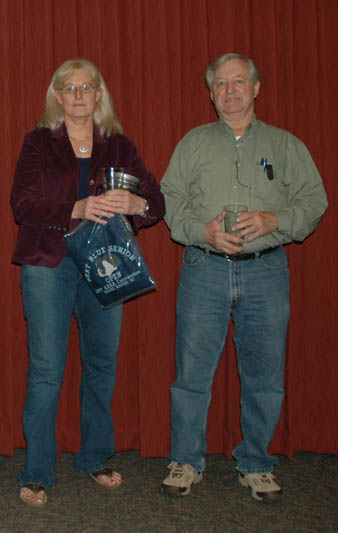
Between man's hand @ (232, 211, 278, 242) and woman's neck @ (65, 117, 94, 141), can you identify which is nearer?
man's hand @ (232, 211, 278, 242)

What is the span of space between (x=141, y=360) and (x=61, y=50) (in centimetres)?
147

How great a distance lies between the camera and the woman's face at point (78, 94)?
88.2 inches

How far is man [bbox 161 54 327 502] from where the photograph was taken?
2.33 metres

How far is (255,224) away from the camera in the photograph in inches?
86.0

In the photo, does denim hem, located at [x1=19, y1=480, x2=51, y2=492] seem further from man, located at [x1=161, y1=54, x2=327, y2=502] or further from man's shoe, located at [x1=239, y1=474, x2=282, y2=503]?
man's shoe, located at [x1=239, y1=474, x2=282, y2=503]

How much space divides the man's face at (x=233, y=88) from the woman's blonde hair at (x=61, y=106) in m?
0.44

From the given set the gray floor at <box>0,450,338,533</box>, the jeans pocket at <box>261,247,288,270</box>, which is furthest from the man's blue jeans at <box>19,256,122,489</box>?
the jeans pocket at <box>261,247,288,270</box>

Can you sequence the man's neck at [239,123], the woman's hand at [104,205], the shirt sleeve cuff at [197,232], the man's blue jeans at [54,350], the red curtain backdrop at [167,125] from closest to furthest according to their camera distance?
the woman's hand at [104,205], the man's blue jeans at [54,350], the shirt sleeve cuff at [197,232], the man's neck at [239,123], the red curtain backdrop at [167,125]

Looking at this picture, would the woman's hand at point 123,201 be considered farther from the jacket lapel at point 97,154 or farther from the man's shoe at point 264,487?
the man's shoe at point 264,487

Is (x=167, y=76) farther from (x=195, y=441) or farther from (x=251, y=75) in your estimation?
(x=195, y=441)

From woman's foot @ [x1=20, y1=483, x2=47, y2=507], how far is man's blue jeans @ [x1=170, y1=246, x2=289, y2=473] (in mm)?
535

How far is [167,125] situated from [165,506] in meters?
1.65

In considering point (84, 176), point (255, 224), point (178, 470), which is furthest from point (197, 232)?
point (178, 470)

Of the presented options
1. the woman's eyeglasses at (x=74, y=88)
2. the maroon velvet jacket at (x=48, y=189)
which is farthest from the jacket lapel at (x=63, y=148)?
the woman's eyeglasses at (x=74, y=88)
